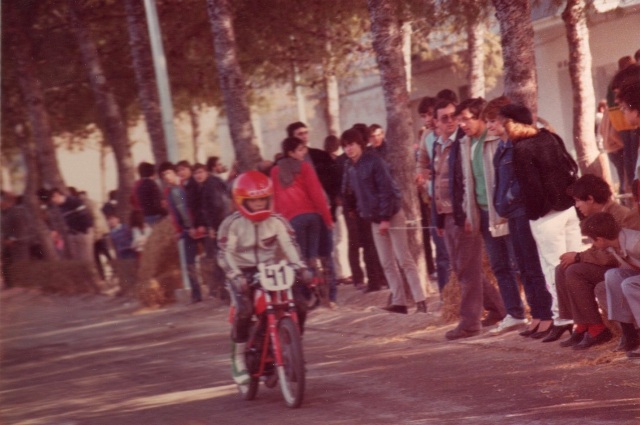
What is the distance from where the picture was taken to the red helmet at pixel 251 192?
10.3 m

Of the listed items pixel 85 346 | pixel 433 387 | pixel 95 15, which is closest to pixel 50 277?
pixel 95 15

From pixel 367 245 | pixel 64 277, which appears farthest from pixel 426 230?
pixel 64 277

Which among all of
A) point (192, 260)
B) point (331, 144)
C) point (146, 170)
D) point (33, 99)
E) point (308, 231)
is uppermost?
point (33, 99)

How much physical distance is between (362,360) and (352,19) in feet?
45.6

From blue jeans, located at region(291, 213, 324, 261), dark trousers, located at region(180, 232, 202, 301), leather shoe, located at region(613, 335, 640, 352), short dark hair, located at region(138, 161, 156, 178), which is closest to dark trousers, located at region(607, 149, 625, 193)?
blue jeans, located at region(291, 213, 324, 261)

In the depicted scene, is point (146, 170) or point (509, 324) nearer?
point (509, 324)

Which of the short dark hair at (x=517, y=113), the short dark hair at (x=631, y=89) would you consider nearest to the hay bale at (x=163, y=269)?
the short dark hair at (x=517, y=113)

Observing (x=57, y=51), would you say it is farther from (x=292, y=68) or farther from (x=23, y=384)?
(x=23, y=384)

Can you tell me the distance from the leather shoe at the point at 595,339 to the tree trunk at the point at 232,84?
9.38 m

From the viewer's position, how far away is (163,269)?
2100 centimetres

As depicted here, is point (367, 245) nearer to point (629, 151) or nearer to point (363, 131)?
point (363, 131)

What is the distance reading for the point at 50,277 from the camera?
87.9 feet

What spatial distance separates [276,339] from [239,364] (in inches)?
33.1

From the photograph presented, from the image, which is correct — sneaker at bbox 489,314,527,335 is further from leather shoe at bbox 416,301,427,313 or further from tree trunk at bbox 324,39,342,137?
tree trunk at bbox 324,39,342,137
